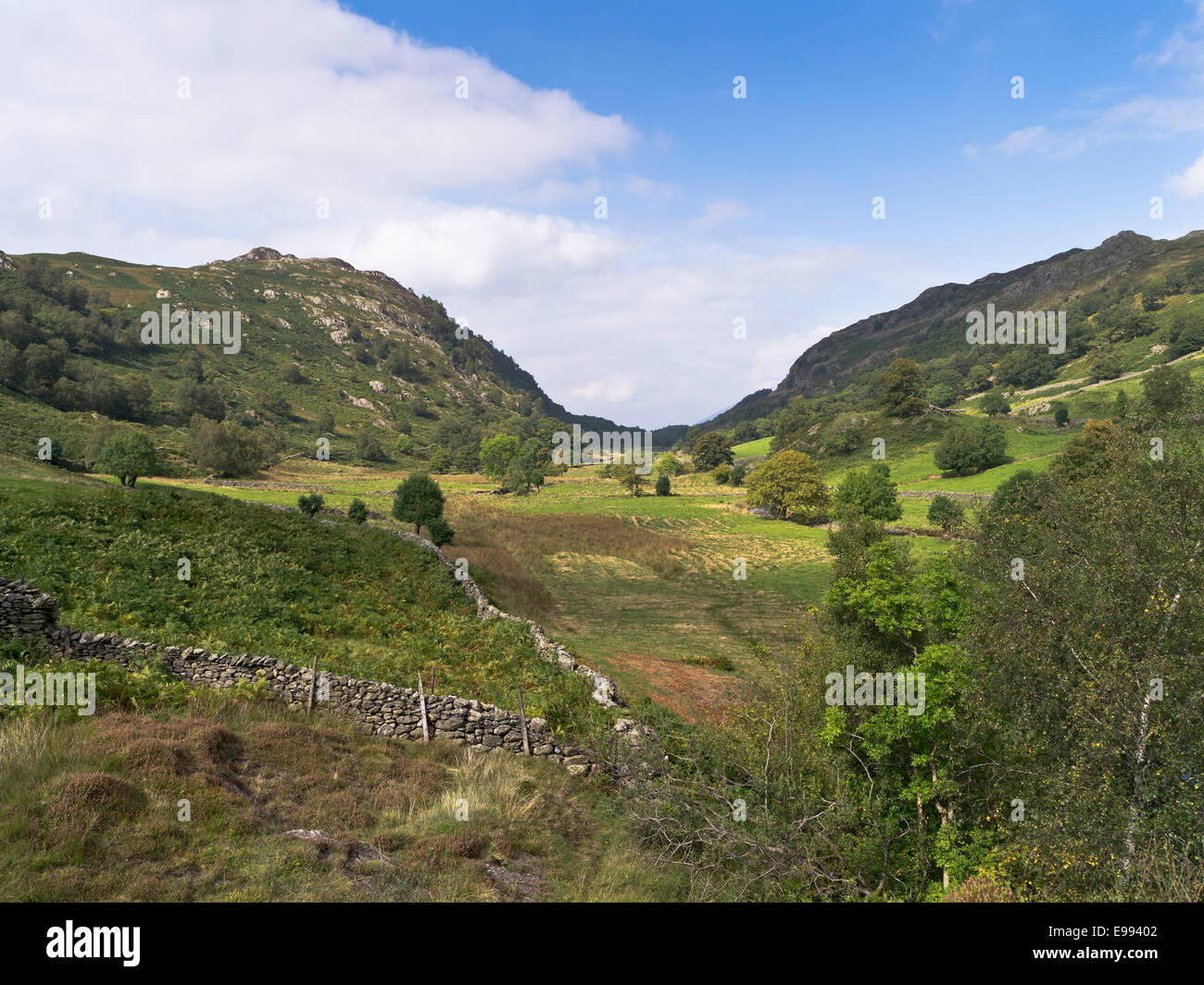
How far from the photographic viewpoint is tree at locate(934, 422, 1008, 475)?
106250 millimetres

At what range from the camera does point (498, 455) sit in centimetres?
13738

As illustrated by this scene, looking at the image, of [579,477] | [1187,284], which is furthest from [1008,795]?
[1187,284]

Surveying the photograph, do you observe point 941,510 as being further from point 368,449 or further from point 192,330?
point 192,330

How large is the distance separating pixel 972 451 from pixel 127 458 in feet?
428

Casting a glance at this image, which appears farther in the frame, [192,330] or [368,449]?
[192,330]

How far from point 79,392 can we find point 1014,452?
187 metres

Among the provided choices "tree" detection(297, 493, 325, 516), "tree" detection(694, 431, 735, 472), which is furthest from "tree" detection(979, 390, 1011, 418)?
"tree" detection(297, 493, 325, 516)

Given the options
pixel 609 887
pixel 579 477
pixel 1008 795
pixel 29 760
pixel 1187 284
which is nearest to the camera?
pixel 29 760

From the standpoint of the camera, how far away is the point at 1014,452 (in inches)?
4313

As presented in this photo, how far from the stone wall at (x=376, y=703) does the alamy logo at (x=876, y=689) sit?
806 centimetres

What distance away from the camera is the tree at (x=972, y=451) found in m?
106

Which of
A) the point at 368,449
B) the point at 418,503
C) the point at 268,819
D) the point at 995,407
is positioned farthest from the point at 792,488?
the point at 368,449

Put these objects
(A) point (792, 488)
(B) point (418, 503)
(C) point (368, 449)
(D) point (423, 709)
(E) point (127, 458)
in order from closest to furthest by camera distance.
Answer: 1. (D) point (423, 709)
2. (B) point (418, 503)
3. (E) point (127, 458)
4. (A) point (792, 488)
5. (C) point (368, 449)
